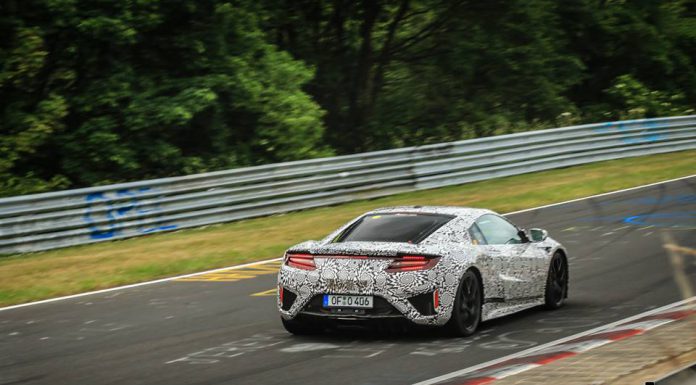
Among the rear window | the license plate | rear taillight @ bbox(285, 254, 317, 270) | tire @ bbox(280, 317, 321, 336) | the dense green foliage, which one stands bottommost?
tire @ bbox(280, 317, 321, 336)

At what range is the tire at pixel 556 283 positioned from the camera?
11750 mm

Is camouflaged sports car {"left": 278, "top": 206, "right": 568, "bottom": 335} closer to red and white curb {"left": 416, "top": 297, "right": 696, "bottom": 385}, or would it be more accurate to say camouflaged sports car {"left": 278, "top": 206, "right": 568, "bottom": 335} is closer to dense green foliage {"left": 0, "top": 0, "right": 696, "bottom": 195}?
red and white curb {"left": 416, "top": 297, "right": 696, "bottom": 385}

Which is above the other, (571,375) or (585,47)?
(585,47)

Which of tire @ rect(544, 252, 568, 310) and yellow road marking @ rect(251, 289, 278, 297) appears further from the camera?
yellow road marking @ rect(251, 289, 278, 297)

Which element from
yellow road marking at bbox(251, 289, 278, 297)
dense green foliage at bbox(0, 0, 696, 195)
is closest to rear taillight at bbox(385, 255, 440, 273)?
yellow road marking at bbox(251, 289, 278, 297)

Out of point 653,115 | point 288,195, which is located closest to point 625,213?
point 288,195

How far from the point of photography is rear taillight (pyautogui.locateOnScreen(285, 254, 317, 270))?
32.4 feet

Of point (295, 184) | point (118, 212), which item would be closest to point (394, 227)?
point (118, 212)

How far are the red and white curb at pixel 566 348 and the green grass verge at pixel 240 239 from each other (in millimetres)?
7555

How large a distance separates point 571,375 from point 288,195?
634 inches

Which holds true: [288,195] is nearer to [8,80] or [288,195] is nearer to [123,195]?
[123,195]

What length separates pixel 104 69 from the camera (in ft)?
79.6

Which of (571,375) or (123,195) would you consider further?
(123,195)

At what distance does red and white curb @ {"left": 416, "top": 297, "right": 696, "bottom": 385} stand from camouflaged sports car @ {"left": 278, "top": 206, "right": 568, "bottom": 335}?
0.95 m
